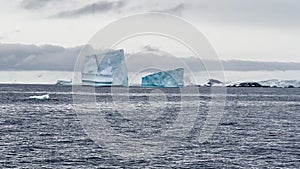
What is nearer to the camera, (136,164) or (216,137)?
(136,164)

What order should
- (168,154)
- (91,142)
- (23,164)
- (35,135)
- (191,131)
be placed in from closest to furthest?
(23,164), (168,154), (91,142), (35,135), (191,131)

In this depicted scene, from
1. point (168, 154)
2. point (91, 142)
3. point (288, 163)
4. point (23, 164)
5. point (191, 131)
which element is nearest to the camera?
point (23, 164)

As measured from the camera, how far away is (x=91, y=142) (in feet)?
199

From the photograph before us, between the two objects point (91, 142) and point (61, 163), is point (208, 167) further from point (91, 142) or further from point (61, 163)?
point (91, 142)

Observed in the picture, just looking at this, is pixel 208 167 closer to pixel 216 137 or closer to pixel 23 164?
pixel 23 164

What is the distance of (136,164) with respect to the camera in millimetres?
46656

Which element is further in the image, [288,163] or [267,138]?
[267,138]

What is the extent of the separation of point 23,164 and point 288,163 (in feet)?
65.8

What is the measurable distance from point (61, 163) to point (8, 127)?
1216 inches

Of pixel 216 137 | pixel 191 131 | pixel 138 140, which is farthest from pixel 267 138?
pixel 138 140

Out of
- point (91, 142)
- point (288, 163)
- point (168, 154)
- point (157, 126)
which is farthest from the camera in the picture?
point (157, 126)

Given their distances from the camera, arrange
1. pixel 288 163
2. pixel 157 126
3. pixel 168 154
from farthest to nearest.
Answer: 1. pixel 157 126
2. pixel 168 154
3. pixel 288 163

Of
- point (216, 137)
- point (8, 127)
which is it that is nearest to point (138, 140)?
point (216, 137)

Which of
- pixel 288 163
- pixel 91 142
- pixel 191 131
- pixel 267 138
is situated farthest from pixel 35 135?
pixel 288 163
